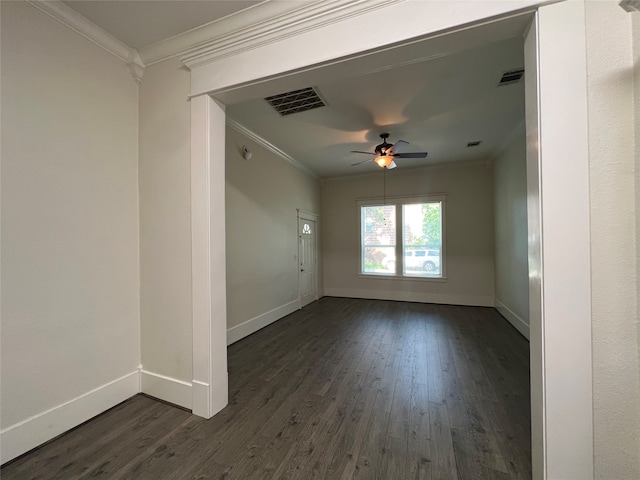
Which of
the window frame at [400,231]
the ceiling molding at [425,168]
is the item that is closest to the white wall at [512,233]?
the ceiling molding at [425,168]

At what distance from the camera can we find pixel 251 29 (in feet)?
5.79

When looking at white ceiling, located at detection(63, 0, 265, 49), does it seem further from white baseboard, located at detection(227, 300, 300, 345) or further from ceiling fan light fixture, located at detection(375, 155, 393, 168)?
white baseboard, located at detection(227, 300, 300, 345)

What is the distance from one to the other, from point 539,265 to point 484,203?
15.9 feet

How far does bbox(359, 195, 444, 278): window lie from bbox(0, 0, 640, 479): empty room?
264 centimetres

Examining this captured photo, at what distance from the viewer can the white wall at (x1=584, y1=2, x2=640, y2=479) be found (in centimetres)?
109

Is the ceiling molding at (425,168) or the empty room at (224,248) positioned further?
the ceiling molding at (425,168)

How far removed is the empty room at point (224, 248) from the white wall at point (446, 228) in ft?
7.55

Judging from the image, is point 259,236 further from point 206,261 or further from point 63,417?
point 63,417

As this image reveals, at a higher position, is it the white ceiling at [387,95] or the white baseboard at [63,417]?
the white ceiling at [387,95]

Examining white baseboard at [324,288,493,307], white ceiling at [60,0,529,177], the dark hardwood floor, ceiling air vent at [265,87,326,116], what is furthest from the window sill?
ceiling air vent at [265,87,326,116]

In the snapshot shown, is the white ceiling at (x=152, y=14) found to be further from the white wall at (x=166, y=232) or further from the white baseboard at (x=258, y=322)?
the white baseboard at (x=258, y=322)

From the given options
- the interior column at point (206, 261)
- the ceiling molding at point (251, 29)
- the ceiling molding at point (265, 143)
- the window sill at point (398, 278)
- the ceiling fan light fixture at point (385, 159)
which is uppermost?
the ceiling molding at point (265, 143)

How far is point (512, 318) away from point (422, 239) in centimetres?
230

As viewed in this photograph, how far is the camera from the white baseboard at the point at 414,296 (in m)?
5.34
